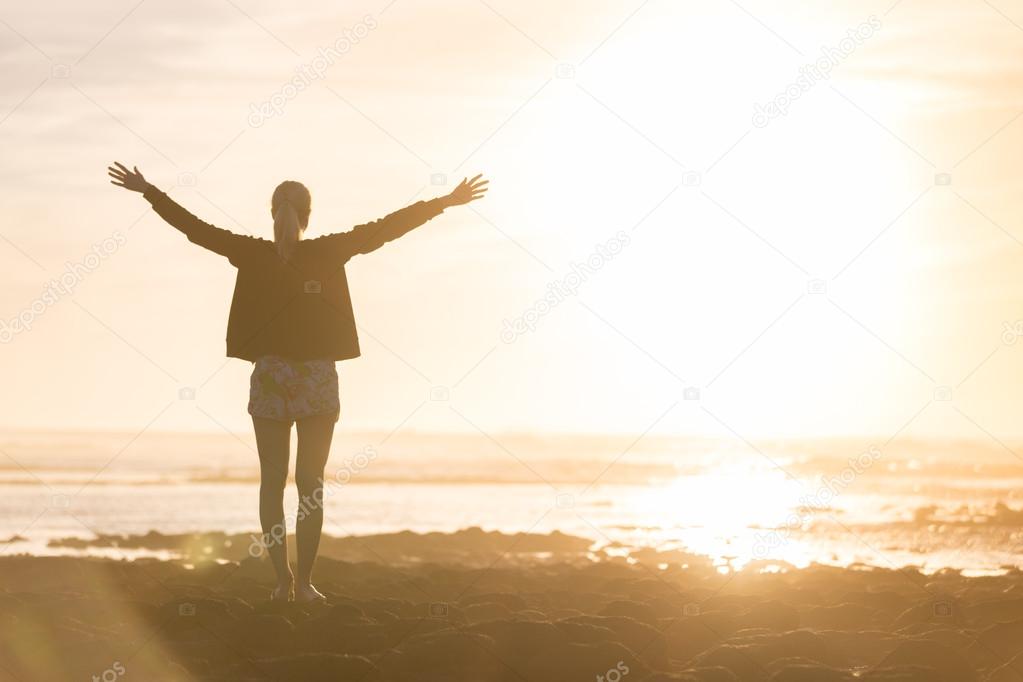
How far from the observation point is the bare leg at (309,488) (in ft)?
27.5

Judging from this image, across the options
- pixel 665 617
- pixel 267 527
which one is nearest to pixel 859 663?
pixel 665 617

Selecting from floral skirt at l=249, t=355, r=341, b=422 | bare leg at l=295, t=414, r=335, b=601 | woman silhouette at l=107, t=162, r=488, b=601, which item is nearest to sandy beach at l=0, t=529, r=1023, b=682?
bare leg at l=295, t=414, r=335, b=601

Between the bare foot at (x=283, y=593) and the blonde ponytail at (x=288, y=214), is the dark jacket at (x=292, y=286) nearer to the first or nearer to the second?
the blonde ponytail at (x=288, y=214)

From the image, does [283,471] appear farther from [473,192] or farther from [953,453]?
[953,453]

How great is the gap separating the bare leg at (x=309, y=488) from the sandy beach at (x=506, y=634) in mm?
283

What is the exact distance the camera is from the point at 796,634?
8.03 metres

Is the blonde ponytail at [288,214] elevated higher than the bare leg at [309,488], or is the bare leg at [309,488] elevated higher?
the blonde ponytail at [288,214]

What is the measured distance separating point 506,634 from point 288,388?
6.70 feet

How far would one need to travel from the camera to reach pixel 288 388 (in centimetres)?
834

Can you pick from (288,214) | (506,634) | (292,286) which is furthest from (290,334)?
(506,634)

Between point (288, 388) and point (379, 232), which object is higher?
point (379, 232)

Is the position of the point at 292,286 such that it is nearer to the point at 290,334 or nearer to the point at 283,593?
the point at 290,334

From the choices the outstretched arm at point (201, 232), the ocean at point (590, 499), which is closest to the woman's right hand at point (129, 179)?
the outstretched arm at point (201, 232)

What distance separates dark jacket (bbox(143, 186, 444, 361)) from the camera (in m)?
8.41
